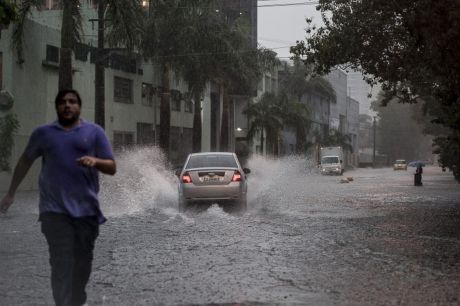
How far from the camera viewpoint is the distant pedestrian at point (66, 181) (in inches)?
217

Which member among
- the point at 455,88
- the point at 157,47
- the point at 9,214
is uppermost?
the point at 157,47

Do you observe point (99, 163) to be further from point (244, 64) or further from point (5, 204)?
point (244, 64)

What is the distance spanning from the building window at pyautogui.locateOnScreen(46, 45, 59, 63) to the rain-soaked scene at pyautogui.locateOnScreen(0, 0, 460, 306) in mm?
75

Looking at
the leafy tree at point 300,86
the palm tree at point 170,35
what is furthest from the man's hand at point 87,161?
the leafy tree at point 300,86

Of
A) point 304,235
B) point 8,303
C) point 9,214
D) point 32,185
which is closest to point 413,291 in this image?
point 8,303

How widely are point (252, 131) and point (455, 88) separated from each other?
47.2 m

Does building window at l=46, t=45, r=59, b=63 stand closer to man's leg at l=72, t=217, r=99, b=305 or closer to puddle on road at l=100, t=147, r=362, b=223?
puddle on road at l=100, t=147, r=362, b=223

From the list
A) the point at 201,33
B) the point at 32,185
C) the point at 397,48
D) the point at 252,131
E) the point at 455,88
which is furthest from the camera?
the point at 252,131

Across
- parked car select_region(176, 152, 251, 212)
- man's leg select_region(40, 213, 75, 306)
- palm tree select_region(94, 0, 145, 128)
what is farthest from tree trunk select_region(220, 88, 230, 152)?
man's leg select_region(40, 213, 75, 306)

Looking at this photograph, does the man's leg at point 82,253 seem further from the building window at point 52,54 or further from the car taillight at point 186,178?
the building window at point 52,54

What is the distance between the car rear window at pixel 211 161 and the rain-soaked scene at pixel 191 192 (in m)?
0.06

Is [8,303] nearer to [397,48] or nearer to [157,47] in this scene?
[397,48]

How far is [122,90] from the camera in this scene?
42.3 m

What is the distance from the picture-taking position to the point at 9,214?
18.0m
